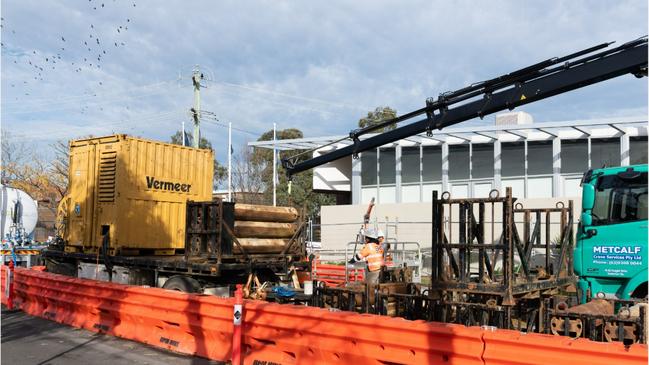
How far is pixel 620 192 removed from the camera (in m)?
8.74

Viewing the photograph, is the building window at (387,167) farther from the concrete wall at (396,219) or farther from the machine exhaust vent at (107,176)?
the machine exhaust vent at (107,176)

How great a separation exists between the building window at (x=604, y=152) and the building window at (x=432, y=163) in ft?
19.7

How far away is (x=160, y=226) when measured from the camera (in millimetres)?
12742

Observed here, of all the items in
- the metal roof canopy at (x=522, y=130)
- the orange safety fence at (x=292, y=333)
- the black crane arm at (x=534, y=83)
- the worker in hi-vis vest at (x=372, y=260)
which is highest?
the metal roof canopy at (x=522, y=130)

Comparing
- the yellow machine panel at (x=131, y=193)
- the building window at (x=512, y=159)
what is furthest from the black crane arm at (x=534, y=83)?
the building window at (x=512, y=159)

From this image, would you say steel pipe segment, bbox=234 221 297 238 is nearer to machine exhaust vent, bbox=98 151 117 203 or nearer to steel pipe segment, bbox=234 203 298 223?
steel pipe segment, bbox=234 203 298 223

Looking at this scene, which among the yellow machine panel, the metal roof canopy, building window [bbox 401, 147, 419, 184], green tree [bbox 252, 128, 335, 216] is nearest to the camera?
the yellow machine panel

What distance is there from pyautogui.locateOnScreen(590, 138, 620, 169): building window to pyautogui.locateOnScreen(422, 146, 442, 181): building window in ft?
19.7

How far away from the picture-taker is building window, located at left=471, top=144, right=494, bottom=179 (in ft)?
75.5

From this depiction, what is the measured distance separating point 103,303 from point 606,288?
8.20 m

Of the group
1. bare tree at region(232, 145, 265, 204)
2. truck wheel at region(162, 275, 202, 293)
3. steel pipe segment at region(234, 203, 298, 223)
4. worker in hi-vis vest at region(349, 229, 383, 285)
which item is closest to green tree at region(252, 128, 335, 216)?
bare tree at region(232, 145, 265, 204)

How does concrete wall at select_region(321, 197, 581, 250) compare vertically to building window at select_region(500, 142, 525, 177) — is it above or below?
below

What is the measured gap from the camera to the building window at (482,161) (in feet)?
75.5

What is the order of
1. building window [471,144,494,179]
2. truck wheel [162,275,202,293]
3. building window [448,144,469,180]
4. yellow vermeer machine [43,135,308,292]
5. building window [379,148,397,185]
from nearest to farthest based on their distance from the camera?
1. truck wheel [162,275,202,293]
2. yellow vermeer machine [43,135,308,292]
3. building window [471,144,494,179]
4. building window [448,144,469,180]
5. building window [379,148,397,185]
